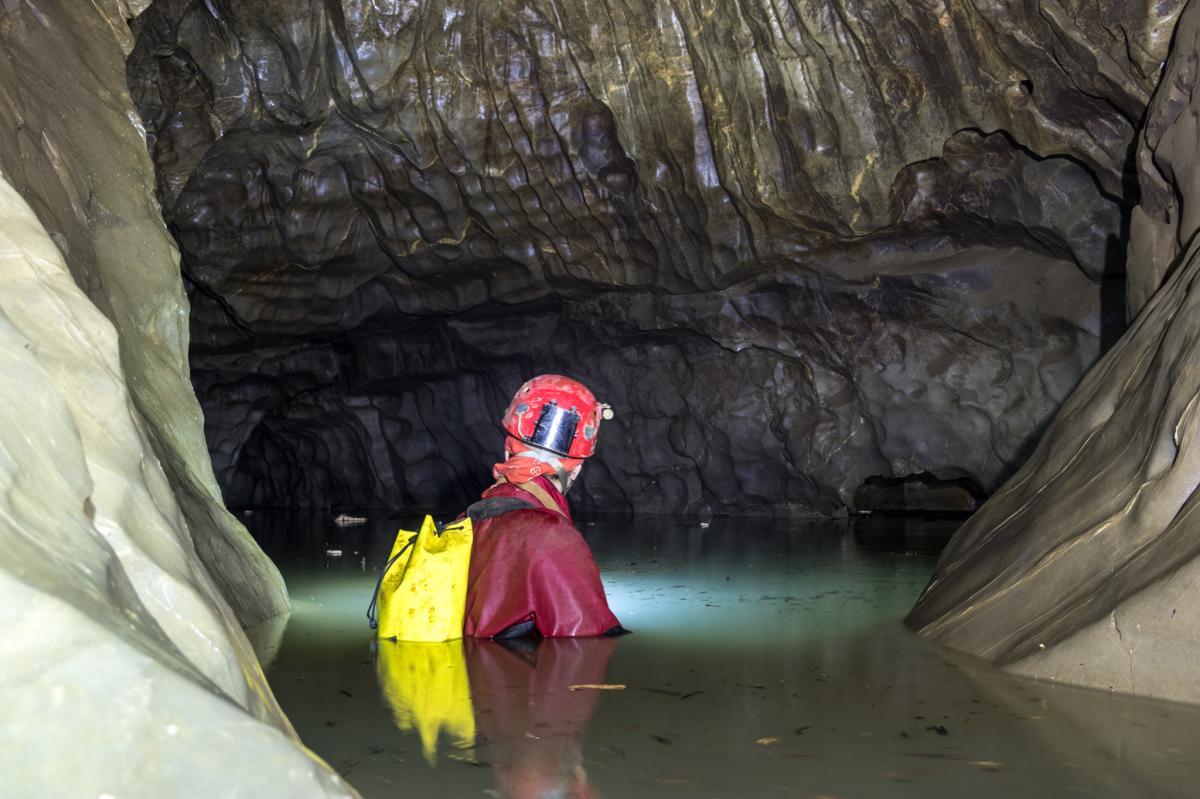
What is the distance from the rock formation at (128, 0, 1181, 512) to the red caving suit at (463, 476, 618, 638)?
4.10 m

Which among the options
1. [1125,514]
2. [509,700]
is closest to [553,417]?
[509,700]

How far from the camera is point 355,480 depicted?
16.0m

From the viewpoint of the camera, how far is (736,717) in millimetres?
2980

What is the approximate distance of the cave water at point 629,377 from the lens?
2.08 m

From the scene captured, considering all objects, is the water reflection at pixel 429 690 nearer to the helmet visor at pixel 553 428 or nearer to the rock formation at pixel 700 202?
the helmet visor at pixel 553 428

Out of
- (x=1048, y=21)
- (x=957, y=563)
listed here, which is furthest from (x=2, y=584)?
(x=1048, y=21)

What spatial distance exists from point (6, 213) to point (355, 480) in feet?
45.9

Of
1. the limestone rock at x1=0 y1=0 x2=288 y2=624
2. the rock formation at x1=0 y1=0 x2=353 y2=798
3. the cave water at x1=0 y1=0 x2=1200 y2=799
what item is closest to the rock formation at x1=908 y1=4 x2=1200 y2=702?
the cave water at x1=0 y1=0 x2=1200 y2=799

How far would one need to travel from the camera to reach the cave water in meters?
2.08

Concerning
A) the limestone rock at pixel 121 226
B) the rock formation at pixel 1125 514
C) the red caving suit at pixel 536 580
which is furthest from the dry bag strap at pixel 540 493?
the rock formation at pixel 1125 514

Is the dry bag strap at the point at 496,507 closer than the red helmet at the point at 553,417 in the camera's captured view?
Yes

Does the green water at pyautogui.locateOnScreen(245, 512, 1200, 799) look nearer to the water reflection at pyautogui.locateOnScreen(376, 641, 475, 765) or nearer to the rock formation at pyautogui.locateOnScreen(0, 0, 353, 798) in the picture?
the water reflection at pyautogui.locateOnScreen(376, 641, 475, 765)

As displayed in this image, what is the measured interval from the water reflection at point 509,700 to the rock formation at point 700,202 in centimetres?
451

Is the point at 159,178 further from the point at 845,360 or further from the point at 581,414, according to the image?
A: the point at 845,360
